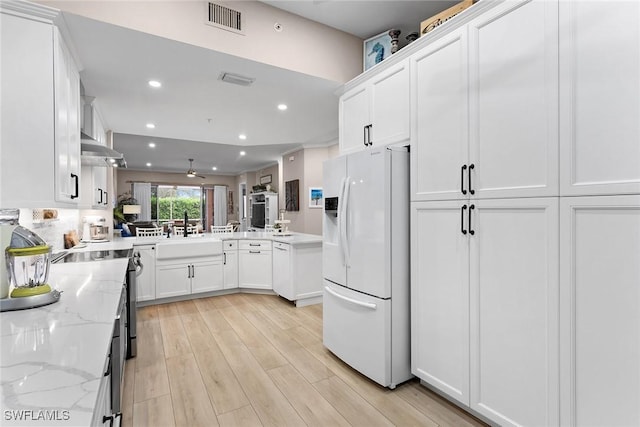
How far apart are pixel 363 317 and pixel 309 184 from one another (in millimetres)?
4276

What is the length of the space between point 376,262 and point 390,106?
118 cm

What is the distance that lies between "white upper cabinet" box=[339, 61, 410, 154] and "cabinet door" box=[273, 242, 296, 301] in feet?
6.30

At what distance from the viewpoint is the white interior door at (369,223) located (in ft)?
7.08

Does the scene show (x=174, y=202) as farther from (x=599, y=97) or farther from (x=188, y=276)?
(x=599, y=97)

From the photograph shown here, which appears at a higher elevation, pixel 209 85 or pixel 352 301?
pixel 209 85

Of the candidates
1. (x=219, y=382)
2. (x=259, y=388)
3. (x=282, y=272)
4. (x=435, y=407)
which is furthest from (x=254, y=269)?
(x=435, y=407)

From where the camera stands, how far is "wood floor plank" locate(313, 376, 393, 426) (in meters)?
1.88

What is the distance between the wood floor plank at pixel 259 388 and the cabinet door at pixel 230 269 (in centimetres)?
161

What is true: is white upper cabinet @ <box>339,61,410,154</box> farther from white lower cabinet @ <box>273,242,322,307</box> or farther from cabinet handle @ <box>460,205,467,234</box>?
white lower cabinet @ <box>273,242,322,307</box>

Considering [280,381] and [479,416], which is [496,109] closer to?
[479,416]

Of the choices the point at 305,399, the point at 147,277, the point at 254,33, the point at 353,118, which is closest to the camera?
the point at 305,399

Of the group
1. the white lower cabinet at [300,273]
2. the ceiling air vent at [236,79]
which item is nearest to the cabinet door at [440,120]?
the ceiling air vent at [236,79]

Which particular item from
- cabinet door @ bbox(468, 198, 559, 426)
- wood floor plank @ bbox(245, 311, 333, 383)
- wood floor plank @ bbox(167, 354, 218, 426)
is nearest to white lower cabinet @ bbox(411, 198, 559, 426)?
cabinet door @ bbox(468, 198, 559, 426)

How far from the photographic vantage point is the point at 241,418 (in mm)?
1914
